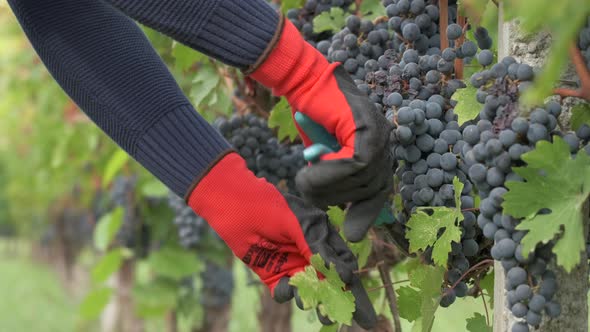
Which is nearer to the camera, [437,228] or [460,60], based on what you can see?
[437,228]

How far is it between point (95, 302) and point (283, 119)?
3.33 metres

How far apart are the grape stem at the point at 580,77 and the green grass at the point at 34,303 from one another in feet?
38.0

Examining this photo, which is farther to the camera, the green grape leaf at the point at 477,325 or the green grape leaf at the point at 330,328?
the green grape leaf at the point at 330,328

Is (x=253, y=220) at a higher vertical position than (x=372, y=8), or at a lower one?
lower

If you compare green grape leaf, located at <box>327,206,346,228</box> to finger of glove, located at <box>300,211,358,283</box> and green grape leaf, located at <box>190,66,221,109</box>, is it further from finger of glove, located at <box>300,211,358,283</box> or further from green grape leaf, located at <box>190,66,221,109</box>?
green grape leaf, located at <box>190,66,221,109</box>

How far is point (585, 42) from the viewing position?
1403 mm

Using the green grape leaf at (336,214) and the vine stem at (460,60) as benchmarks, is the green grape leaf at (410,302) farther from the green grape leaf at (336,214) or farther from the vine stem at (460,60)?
the vine stem at (460,60)

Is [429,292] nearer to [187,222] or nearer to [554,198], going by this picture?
[554,198]

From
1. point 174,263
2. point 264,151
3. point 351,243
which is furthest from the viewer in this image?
point 174,263

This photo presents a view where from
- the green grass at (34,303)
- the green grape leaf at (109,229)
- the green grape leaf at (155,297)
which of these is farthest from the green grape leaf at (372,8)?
the green grass at (34,303)

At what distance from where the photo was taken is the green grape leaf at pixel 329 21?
85.4 inches

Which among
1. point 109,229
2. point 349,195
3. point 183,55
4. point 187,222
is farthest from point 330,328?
point 109,229

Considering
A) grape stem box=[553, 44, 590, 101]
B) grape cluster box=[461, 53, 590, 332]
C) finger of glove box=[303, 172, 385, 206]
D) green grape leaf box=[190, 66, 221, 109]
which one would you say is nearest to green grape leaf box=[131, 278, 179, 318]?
green grape leaf box=[190, 66, 221, 109]

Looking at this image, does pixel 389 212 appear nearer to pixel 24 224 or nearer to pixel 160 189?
pixel 160 189
